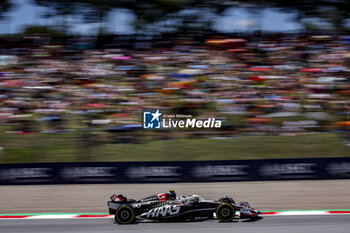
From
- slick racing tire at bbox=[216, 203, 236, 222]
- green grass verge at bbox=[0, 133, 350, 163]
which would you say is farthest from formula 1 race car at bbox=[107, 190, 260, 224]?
green grass verge at bbox=[0, 133, 350, 163]

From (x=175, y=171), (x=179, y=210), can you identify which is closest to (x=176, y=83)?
(x=175, y=171)

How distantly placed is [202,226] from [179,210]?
1.46 feet

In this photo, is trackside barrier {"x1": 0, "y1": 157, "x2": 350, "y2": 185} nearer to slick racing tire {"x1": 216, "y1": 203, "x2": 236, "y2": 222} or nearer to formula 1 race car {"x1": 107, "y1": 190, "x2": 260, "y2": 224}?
formula 1 race car {"x1": 107, "y1": 190, "x2": 260, "y2": 224}

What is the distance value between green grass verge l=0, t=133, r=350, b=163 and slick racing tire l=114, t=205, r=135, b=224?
3283mm

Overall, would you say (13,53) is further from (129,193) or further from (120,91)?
(129,193)

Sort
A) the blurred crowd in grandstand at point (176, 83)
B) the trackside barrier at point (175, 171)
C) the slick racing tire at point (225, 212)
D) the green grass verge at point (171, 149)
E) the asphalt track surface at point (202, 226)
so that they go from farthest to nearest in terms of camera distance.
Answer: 1. the blurred crowd in grandstand at point (176, 83)
2. the green grass verge at point (171, 149)
3. the trackside barrier at point (175, 171)
4. the slick racing tire at point (225, 212)
5. the asphalt track surface at point (202, 226)

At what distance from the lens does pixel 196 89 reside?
40.5 ft

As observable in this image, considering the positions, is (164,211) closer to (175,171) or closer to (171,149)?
(175,171)

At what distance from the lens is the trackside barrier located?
9.98 m

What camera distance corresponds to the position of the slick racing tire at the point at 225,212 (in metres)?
6.84

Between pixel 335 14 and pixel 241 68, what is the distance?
15.7ft

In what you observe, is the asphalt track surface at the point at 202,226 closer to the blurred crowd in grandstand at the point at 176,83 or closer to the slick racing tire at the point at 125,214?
the slick racing tire at the point at 125,214

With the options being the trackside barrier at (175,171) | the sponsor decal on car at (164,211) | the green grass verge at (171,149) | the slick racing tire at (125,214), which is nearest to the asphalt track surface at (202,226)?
the slick racing tire at (125,214)

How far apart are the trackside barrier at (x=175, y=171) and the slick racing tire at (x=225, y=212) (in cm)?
315
